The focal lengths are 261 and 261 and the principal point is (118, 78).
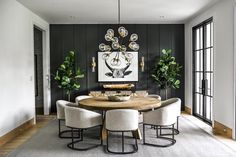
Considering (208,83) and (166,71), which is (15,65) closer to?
(166,71)

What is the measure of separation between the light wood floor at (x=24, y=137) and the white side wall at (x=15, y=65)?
246 millimetres

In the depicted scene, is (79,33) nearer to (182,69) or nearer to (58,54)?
(58,54)

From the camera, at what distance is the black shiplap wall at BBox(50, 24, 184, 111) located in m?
8.42

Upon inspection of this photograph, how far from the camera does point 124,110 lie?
4.22 m

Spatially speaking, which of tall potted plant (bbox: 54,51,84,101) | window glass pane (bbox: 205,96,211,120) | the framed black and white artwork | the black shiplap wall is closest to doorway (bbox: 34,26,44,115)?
the black shiplap wall

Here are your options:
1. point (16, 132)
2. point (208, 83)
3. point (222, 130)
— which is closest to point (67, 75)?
point (16, 132)

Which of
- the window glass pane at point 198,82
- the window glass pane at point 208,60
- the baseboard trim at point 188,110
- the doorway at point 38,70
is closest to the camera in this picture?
the window glass pane at point 208,60

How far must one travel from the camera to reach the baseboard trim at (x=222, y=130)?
518 cm

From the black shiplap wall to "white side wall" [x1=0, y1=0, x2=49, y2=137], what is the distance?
179 cm

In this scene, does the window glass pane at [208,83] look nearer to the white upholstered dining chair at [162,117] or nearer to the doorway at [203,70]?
the doorway at [203,70]

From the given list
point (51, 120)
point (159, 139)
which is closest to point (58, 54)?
point (51, 120)

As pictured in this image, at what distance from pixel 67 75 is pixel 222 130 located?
457cm

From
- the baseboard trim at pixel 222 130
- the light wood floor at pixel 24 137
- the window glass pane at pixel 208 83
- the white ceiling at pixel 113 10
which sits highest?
the white ceiling at pixel 113 10

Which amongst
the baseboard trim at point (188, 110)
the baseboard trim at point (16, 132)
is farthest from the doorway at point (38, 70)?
the baseboard trim at point (188, 110)
